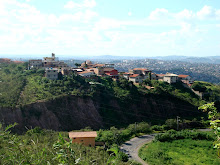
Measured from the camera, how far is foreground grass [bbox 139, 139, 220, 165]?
20500 millimetres

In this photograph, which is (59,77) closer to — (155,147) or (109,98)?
(109,98)

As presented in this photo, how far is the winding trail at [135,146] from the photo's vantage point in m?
21.7

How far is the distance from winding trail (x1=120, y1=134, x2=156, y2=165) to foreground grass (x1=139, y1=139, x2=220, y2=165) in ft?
1.83

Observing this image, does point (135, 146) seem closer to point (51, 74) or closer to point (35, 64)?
point (51, 74)

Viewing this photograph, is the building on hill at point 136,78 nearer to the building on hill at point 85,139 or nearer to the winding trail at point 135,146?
the winding trail at point 135,146

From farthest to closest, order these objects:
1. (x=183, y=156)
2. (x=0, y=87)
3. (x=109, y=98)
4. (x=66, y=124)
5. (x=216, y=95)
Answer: (x=216, y=95)
(x=109, y=98)
(x=0, y=87)
(x=66, y=124)
(x=183, y=156)

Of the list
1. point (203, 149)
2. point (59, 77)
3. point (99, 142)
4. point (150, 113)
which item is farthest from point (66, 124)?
point (203, 149)

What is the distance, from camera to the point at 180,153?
22672 millimetres

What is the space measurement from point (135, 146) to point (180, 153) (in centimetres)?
501

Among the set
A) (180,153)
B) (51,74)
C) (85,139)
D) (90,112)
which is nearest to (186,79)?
(90,112)

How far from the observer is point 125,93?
40.1m

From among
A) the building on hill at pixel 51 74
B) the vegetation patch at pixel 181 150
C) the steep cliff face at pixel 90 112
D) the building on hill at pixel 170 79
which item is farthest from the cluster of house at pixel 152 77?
the vegetation patch at pixel 181 150

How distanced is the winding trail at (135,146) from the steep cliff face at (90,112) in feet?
21.6

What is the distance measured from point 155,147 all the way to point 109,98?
15.6 metres
